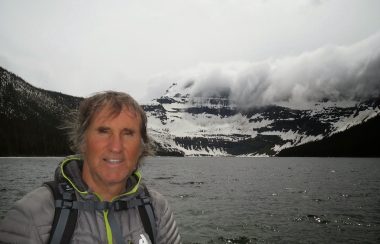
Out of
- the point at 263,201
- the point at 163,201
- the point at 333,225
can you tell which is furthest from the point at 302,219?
the point at 163,201

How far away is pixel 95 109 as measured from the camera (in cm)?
484

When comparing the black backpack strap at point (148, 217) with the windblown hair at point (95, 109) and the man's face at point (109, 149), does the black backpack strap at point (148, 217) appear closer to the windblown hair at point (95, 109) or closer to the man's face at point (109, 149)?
the man's face at point (109, 149)

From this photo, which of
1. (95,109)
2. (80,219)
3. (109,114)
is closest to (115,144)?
(109,114)

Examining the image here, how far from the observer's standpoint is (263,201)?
42.4 metres

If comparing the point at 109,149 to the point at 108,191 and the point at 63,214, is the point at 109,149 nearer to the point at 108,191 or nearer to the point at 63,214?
the point at 108,191

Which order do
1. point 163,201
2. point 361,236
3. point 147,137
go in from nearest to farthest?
point 163,201 → point 147,137 → point 361,236

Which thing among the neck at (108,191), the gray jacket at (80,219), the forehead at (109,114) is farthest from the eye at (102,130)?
the neck at (108,191)

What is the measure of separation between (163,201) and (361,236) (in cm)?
2384

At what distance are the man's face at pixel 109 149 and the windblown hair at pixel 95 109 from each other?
66 millimetres

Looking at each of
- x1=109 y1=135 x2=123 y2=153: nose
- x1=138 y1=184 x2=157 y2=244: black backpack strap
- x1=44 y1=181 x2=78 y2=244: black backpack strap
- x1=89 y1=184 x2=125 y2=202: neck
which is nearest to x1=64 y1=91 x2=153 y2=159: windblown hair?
x1=109 y1=135 x2=123 y2=153: nose

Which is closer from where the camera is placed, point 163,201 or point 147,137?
point 163,201

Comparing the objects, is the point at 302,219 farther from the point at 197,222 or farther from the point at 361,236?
the point at 197,222

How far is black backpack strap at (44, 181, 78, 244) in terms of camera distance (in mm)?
3992

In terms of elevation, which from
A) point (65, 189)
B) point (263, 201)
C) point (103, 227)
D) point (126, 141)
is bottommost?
point (263, 201)
